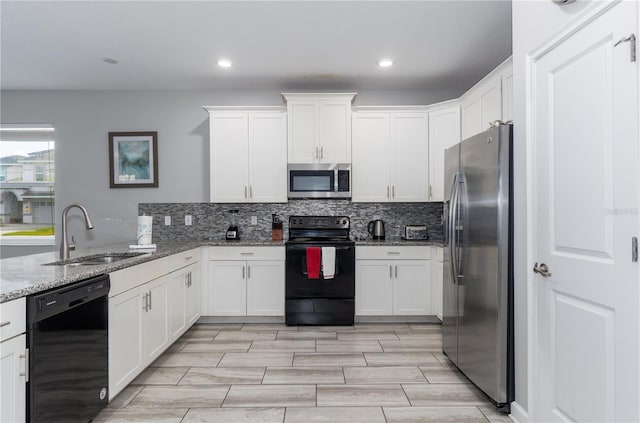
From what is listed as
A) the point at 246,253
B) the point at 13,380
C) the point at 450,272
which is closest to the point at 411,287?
the point at 450,272

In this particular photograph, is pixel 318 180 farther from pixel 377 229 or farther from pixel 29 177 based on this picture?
pixel 29 177

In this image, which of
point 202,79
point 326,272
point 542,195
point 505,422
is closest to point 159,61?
point 202,79

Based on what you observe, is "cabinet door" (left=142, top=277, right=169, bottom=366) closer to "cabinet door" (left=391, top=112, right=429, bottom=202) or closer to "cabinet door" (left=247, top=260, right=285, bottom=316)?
"cabinet door" (left=247, top=260, right=285, bottom=316)

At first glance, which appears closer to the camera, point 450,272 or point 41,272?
point 41,272

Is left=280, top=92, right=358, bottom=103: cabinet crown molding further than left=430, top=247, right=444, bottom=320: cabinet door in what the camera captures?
Yes

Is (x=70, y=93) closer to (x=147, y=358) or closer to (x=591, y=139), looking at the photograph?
(x=147, y=358)

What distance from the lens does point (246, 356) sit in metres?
3.03

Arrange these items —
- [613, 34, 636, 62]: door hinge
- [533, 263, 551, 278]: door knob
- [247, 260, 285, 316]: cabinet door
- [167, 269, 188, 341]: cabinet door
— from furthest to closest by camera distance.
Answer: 1. [247, 260, 285, 316]: cabinet door
2. [167, 269, 188, 341]: cabinet door
3. [533, 263, 551, 278]: door knob
4. [613, 34, 636, 62]: door hinge

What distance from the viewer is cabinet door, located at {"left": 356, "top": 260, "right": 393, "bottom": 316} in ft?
12.9

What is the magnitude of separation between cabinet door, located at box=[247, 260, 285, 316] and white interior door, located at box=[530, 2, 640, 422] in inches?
99.4

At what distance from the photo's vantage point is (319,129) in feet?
13.4

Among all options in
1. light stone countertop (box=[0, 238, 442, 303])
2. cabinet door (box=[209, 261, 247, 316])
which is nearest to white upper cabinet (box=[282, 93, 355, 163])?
cabinet door (box=[209, 261, 247, 316])

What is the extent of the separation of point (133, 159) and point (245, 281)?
6.72 feet

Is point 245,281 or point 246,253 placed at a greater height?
point 246,253
